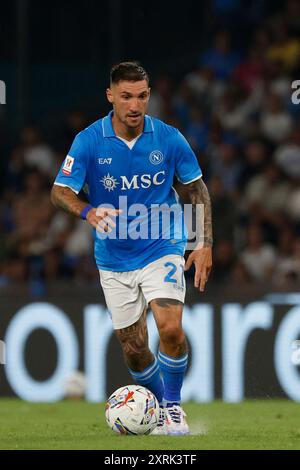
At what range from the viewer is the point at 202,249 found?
8.70m

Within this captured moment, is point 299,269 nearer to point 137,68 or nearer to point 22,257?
point 22,257

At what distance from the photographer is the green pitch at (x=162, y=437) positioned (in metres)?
8.04

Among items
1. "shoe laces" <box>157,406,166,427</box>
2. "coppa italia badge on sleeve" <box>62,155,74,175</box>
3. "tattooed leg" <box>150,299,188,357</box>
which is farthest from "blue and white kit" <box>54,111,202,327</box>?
"shoe laces" <box>157,406,166,427</box>

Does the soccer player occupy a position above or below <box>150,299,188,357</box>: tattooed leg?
above

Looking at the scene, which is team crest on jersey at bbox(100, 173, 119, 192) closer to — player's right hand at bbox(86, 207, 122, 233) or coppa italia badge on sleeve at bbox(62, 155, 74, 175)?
coppa italia badge on sleeve at bbox(62, 155, 74, 175)

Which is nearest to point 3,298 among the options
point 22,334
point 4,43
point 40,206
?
point 22,334

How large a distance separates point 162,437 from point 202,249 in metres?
1.26

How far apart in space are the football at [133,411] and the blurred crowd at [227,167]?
16.5 feet

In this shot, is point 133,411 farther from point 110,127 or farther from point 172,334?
point 110,127

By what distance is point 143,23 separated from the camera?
1758 cm

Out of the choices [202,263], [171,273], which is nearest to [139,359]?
[171,273]

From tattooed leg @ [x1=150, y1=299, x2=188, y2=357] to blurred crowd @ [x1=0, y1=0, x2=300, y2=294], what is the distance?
4.90 meters

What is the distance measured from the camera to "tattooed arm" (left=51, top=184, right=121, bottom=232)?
7.97 meters

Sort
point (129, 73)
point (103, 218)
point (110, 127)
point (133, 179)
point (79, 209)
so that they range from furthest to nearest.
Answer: point (110, 127) < point (133, 179) < point (129, 73) < point (79, 209) < point (103, 218)
